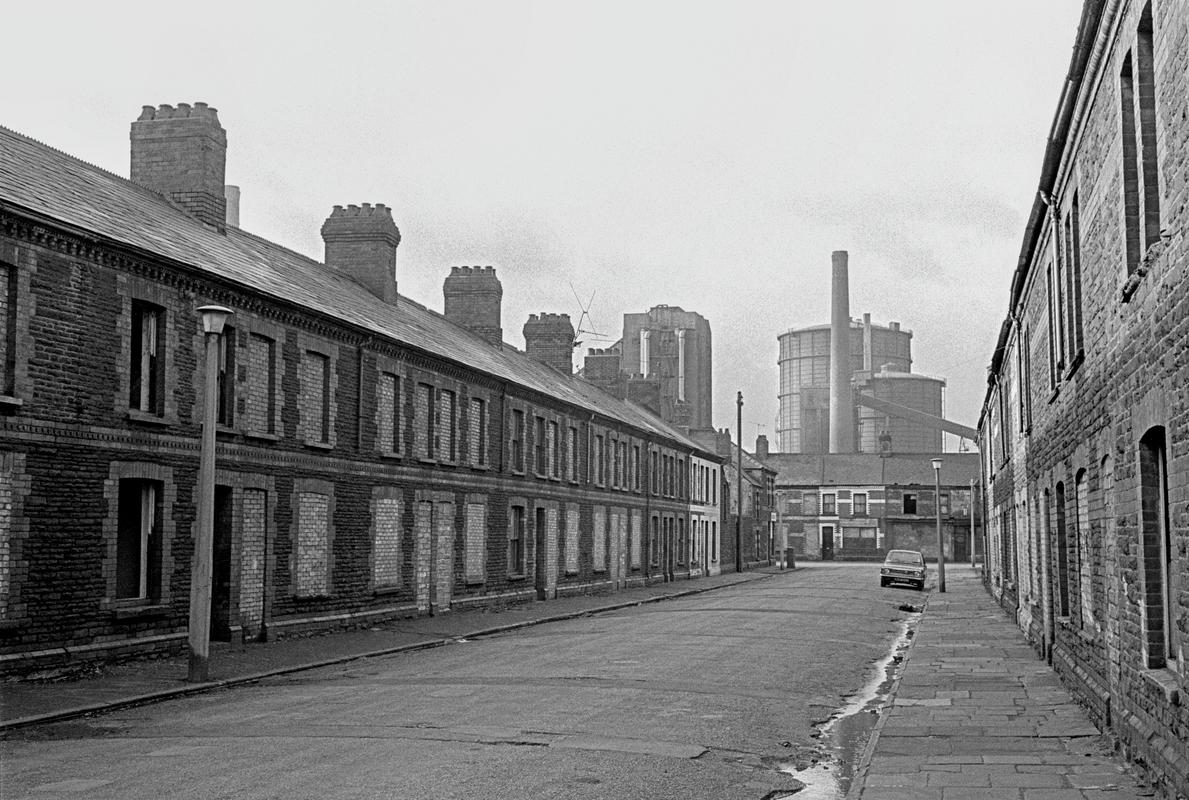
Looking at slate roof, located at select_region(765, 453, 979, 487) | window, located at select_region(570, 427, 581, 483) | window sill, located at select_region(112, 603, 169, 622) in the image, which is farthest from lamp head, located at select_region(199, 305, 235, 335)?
slate roof, located at select_region(765, 453, 979, 487)

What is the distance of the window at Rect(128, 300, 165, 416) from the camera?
19.9 metres

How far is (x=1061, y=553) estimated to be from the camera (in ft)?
56.1

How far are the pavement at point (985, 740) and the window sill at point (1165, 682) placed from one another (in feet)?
2.91

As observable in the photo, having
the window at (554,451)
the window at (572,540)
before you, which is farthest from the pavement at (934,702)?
the window at (572,540)

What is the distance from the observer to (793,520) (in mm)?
98625

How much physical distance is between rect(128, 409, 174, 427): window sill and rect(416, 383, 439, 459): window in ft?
32.9

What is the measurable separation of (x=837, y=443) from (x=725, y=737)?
9522cm

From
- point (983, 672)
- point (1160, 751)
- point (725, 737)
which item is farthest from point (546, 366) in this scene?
point (1160, 751)

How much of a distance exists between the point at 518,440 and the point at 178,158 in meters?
14.2

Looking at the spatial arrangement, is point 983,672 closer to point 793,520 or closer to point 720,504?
point 720,504

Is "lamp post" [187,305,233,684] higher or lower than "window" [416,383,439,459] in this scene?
lower

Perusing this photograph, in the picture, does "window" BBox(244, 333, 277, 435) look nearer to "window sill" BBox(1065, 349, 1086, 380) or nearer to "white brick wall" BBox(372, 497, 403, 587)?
"white brick wall" BBox(372, 497, 403, 587)

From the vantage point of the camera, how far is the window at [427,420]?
2998 cm

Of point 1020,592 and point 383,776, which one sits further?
point 1020,592
